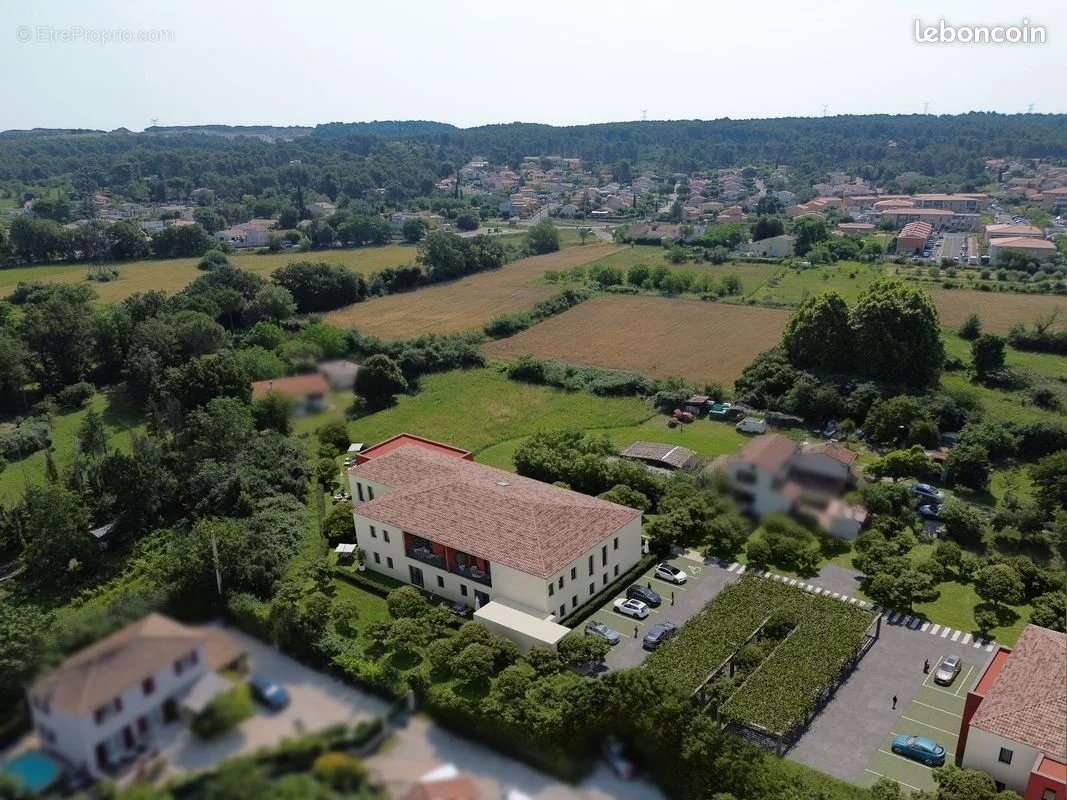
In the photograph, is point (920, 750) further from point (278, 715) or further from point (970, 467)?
point (278, 715)

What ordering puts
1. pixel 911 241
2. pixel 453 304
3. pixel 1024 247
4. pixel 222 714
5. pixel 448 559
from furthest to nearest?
pixel 911 241 < pixel 1024 247 < pixel 453 304 < pixel 448 559 < pixel 222 714

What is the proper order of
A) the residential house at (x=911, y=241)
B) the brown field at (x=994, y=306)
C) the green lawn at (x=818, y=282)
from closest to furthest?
the brown field at (x=994, y=306) → the green lawn at (x=818, y=282) → the residential house at (x=911, y=241)

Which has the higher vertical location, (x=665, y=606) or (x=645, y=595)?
(x=645, y=595)

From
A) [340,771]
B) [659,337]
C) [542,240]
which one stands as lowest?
[659,337]

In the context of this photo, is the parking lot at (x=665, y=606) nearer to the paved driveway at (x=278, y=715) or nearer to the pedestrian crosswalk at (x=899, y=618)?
the pedestrian crosswalk at (x=899, y=618)

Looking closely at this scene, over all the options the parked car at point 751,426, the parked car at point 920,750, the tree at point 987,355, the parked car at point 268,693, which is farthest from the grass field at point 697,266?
the parked car at point 268,693

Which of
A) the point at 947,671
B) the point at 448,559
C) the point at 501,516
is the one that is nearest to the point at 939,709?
the point at 947,671

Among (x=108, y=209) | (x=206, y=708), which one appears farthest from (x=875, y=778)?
(x=108, y=209)
